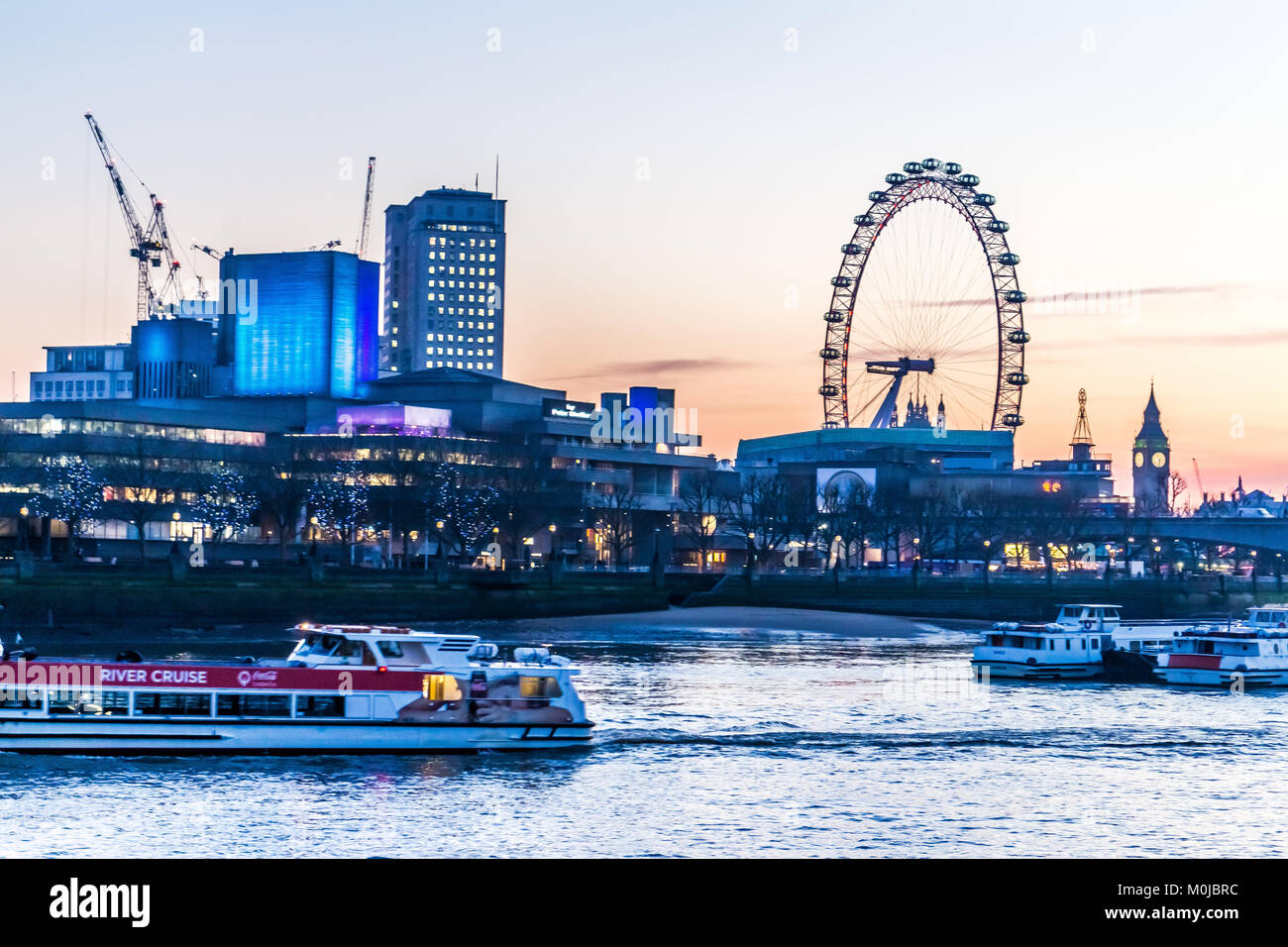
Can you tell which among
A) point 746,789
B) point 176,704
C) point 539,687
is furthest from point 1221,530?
point 176,704

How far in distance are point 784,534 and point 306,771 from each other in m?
114

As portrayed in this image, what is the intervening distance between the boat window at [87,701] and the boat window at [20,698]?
0.36m

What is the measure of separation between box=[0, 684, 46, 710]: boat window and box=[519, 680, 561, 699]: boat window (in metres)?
12.9

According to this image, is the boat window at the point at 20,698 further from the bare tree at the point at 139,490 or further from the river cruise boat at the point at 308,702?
the bare tree at the point at 139,490

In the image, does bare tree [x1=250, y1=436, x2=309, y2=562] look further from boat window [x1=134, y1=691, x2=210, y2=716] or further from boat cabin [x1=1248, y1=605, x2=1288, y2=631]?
boat window [x1=134, y1=691, x2=210, y2=716]

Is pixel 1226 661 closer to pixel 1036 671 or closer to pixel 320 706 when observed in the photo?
pixel 1036 671

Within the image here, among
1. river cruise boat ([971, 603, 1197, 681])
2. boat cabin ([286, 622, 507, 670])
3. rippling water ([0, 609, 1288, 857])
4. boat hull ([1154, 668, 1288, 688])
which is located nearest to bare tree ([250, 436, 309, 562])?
river cruise boat ([971, 603, 1197, 681])

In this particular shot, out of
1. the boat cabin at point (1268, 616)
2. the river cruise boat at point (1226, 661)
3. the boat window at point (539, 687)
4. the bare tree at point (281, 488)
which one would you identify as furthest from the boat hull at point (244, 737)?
the bare tree at point (281, 488)

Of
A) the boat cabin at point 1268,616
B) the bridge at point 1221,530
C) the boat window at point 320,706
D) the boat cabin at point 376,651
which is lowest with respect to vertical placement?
the boat window at point 320,706

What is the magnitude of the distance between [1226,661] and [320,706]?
4532 cm

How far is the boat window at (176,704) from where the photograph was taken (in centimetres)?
4509
